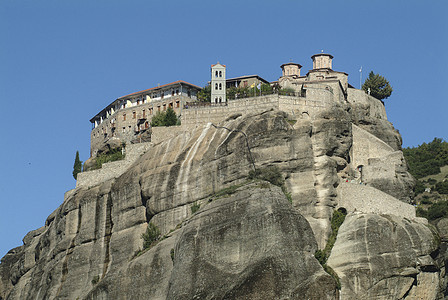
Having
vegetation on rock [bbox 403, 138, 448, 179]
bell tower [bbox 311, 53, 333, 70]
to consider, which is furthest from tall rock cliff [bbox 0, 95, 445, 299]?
vegetation on rock [bbox 403, 138, 448, 179]

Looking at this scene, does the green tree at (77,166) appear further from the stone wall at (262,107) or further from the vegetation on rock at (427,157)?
the vegetation on rock at (427,157)

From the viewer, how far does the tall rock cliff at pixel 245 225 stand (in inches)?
2736

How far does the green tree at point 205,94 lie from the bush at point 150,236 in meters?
17.7

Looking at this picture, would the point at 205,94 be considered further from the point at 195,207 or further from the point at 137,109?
the point at 195,207

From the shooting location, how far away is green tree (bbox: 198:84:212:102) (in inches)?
3702

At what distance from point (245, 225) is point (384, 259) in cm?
1077

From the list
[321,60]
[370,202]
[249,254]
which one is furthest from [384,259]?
[321,60]

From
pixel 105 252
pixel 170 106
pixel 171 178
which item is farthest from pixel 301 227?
pixel 170 106

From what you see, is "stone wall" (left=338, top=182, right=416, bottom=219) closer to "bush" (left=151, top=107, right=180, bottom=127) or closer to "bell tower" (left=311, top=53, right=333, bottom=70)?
"bush" (left=151, top=107, right=180, bottom=127)

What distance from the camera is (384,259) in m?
72.6

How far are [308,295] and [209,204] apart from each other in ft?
43.1

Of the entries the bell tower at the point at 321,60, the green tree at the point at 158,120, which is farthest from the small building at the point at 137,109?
the bell tower at the point at 321,60

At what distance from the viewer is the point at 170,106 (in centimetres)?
10081

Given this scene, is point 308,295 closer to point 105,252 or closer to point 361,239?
point 361,239
